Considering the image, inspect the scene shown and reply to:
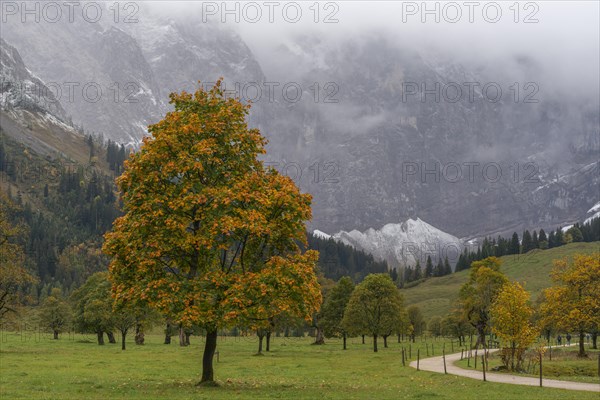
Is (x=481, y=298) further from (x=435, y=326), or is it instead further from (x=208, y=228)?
(x=435, y=326)

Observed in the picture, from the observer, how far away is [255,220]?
3381cm

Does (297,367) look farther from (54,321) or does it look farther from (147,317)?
(54,321)

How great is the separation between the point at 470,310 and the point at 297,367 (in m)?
55.0

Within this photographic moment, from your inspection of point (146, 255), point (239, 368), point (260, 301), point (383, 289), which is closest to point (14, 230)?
point (239, 368)

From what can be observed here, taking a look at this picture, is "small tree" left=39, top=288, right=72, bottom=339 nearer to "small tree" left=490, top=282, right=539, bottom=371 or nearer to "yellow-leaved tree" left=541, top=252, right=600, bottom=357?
"yellow-leaved tree" left=541, top=252, right=600, bottom=357

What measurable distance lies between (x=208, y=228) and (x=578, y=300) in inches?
2339

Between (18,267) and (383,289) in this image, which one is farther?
(383,289)

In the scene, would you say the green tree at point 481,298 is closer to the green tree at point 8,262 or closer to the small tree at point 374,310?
the small tree at point 374,310

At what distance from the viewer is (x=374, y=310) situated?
106 metres

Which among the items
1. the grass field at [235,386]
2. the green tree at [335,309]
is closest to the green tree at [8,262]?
the grass field at [235,386]

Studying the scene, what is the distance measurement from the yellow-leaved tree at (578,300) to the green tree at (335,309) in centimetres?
5158

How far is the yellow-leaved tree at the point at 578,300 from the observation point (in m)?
72.8

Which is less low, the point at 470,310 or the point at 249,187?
the point at 249,187

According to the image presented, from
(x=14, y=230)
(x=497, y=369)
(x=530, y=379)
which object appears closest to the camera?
(x=530, y=379)
